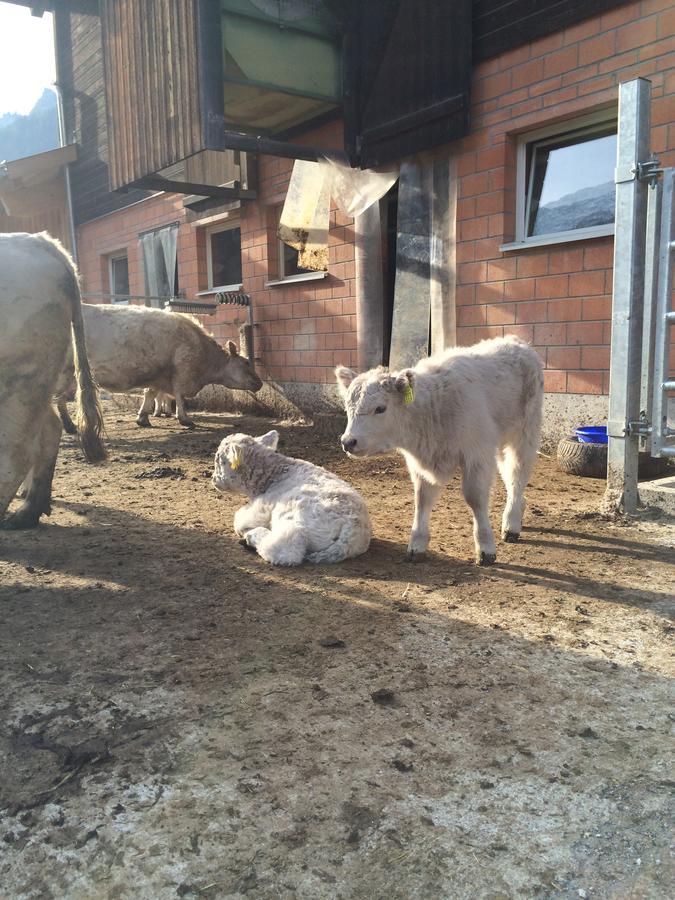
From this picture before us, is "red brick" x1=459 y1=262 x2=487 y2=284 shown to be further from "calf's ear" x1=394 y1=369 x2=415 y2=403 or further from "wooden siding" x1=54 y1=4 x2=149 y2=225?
"wooden siding" x1=54 y1=4 x2=149 y2=225

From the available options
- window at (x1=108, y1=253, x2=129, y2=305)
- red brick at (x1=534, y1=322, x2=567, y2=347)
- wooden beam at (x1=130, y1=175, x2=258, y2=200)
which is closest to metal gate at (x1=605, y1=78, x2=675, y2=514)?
red brick at (x1=534, y1=322, x2=567, y2=347)

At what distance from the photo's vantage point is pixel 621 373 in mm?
4801

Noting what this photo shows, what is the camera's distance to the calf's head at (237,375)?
10945 millimetres

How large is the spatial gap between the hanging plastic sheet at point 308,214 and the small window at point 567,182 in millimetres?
A: 2949

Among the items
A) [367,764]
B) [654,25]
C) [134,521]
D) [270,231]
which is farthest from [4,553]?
[270,231]

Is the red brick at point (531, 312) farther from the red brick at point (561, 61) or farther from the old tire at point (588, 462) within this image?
the red brick at point (561, 61)

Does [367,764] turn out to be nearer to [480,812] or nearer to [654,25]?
[480,812]

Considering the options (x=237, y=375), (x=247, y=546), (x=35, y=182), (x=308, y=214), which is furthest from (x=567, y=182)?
(x=35, y=182)

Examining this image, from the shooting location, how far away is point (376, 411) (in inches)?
155

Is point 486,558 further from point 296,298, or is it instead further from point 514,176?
point 296,298

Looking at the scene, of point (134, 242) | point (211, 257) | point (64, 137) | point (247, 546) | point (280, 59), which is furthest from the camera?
point (64, 137)

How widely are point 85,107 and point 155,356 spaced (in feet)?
32.8

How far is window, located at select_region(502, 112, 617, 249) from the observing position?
6.80m

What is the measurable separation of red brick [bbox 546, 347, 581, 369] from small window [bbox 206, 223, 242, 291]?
22.5 ft
